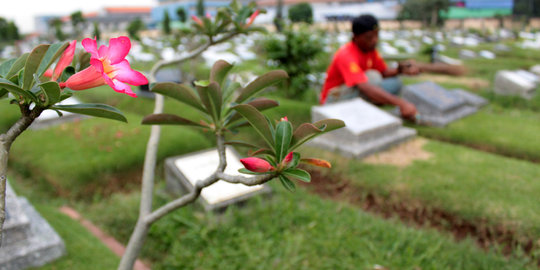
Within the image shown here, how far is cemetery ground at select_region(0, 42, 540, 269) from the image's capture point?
233 cm

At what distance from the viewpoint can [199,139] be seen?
431cm

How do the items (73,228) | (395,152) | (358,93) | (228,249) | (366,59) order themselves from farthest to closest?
(358,93) → (366,59) → (395,152) → (73,228) → (228,249)

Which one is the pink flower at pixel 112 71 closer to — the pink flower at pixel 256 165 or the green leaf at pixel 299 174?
the pink flower at pixel 256 165

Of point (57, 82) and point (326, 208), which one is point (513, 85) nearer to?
point (326, 208)

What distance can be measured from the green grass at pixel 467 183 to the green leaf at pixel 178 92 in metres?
2.42

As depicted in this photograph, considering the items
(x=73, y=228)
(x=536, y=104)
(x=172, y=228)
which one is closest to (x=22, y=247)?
(x=73, y=228)

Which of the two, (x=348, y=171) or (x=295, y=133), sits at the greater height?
(x=295, y=133)

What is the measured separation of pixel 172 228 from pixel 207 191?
14.2 inches

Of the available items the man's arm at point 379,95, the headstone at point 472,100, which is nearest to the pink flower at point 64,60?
the man's arm at point 379,95

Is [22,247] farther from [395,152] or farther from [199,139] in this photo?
[395,152]

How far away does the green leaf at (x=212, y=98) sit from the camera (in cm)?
105

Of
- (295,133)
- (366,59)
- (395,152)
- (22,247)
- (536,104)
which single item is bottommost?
(536,104)

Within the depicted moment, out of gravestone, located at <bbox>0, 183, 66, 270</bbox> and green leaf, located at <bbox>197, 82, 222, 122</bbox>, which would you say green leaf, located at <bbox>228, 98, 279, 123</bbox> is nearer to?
green leaf, located at <bbox>197, 82, 222, 122</bbox>

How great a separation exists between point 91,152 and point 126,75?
345cm
